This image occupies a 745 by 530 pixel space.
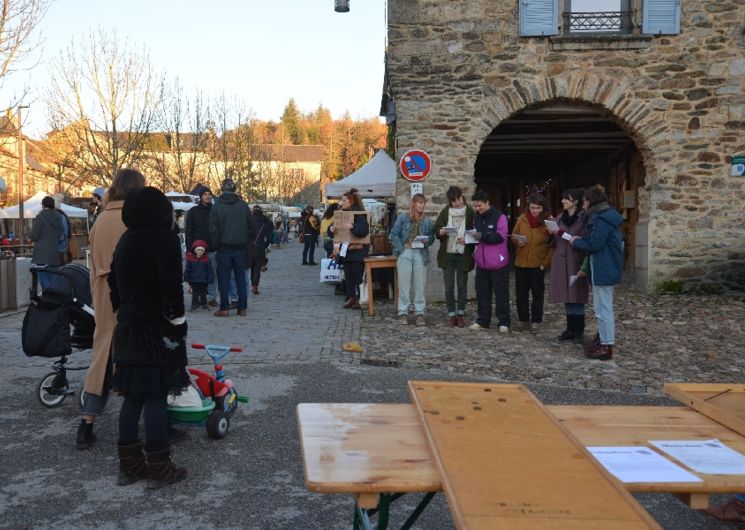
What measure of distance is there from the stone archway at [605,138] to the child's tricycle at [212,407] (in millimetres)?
7936

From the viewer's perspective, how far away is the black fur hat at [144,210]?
12.8ft

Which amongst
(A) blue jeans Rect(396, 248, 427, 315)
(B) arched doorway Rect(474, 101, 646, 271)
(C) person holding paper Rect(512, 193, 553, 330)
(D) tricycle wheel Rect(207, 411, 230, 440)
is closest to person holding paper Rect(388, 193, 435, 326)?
(A) blue jeans Rect(396, 248, 427, 315)

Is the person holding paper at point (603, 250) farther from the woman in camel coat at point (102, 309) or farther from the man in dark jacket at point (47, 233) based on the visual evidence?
the man in dark jacket at point (47, 233)

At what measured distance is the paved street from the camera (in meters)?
3.61

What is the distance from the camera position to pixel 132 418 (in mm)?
3973

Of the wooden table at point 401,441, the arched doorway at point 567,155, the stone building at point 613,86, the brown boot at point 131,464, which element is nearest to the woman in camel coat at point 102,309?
the brown boot at point 131,464

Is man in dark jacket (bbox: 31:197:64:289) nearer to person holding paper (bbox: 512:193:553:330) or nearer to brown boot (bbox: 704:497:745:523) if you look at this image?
person holding paper (bbox: 512:193:553:330)

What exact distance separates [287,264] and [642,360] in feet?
55.9

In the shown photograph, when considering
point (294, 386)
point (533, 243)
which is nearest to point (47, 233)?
Answer: point (294, 386)

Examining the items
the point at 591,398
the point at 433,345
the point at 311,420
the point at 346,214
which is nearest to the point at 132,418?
the point at 311,420

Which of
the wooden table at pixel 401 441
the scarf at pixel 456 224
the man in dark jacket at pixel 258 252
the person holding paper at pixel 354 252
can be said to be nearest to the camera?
the wooden table at pixel 401 441

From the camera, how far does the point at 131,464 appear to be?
396 centimetres

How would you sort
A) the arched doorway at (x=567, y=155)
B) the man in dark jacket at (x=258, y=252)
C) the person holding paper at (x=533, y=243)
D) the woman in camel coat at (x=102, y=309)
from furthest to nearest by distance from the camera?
the arched doorway at (x=567, y=155), the man in dark jacket at (x=258, y=252), the person holding paper at (x=533, y=243), the woman in camel coat at (x=102, y=309)

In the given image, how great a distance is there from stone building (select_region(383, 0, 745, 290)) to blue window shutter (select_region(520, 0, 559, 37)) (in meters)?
0.02
